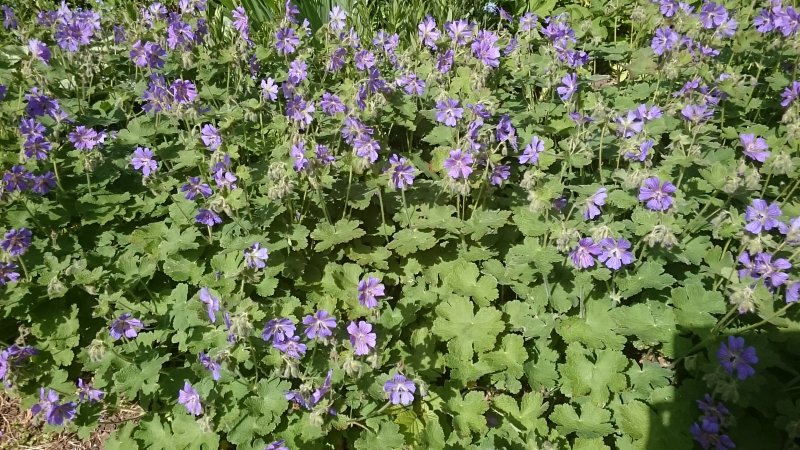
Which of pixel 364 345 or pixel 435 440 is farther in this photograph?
pixel 435 440

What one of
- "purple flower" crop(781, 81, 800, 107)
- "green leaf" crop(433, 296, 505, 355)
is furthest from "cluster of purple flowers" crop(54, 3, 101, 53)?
"purple flower" crop(781, 81, 800, 107)

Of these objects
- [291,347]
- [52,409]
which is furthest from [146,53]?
[291,347]

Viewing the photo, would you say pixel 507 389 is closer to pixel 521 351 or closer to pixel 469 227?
pixel 521 351

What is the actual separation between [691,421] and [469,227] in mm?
1373

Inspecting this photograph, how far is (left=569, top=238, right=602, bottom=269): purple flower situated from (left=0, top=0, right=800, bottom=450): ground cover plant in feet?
0.04

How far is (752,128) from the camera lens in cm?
344

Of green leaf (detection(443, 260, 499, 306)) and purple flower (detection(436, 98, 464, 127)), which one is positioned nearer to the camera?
green leaf (detection(443, 260, 499, 306))

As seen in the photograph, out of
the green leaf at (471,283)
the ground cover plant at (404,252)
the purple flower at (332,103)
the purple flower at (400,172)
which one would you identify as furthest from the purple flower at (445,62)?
the green leaf at (471,283)

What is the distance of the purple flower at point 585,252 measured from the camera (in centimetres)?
257

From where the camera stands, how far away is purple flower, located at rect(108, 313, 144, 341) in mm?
2582

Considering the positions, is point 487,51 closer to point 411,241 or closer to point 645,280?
point 411,241

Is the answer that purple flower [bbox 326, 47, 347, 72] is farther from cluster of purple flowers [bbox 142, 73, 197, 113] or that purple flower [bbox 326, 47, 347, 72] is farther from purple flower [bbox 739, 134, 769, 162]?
purple flower [bbox 739, 134, 769, 162]

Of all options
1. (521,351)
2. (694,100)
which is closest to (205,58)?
(521,351)

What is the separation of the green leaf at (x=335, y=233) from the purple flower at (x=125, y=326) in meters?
0.95
